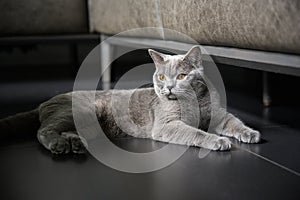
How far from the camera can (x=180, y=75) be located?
145 centimetres

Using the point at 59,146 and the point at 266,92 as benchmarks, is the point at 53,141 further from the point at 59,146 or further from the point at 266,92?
the point at 266,92

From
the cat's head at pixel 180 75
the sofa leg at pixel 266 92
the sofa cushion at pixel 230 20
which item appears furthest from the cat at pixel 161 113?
the sofa leg at pixel 266 92

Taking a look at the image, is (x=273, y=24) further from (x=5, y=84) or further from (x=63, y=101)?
(x=5, y=84)

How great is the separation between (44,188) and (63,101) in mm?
543

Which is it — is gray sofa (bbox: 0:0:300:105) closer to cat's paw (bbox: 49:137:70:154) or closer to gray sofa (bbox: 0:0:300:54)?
gray sofa (bbox: 0:0:300:54)

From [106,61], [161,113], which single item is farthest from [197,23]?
[106,61]

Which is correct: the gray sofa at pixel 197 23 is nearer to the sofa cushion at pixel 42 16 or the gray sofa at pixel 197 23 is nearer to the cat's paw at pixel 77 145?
the sofa cushion at pixel 42 16

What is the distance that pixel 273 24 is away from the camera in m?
1.07

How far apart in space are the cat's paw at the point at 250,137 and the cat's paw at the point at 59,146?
57 centimetres

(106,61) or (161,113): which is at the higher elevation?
Result: (161,113)

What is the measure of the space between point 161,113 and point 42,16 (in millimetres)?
1459

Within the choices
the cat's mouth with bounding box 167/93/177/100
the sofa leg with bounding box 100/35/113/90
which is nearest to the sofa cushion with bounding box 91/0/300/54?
the cat's mouth with bounding box 167/93/177/100

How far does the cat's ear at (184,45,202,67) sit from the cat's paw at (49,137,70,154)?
1.63 feet

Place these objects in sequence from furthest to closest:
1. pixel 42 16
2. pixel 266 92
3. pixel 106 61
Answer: pixel 106 61 < pixel 42 16 < pixel 266 92
